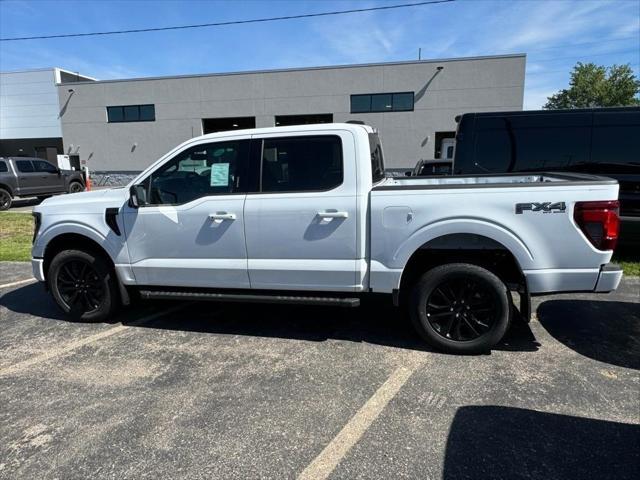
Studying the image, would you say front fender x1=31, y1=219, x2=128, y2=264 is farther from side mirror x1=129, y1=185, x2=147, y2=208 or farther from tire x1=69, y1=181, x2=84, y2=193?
tire x1=69, y1=181, x2=84, y2=193

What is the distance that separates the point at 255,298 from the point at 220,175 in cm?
122

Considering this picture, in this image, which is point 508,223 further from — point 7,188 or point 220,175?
point 7,188

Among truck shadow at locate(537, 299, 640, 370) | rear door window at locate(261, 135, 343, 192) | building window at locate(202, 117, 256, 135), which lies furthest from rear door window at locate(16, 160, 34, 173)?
truck shadow at locate(537, 299, 640, 370)

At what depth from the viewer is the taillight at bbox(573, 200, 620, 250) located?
351 cm

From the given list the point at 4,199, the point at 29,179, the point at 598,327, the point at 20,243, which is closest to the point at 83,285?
the point at 598,327

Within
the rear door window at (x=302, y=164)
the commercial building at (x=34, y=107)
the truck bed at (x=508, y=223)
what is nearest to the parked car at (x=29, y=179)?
the commercial building at (x=34, y=107)

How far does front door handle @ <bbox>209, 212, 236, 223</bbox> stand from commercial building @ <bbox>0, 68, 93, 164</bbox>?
32.2 m

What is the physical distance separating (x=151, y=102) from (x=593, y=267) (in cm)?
2957

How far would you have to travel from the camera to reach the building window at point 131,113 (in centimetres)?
2892

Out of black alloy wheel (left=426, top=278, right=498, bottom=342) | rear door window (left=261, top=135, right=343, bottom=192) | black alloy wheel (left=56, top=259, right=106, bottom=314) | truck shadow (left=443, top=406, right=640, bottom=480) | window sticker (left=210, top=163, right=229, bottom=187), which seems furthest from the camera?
black alloy wheel (left=56, top=259, right=106, bottom=314)

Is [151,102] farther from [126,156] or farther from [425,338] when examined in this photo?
[425,338]

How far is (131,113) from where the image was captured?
29188mm

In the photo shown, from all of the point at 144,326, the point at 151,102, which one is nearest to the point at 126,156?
the point at 151,102

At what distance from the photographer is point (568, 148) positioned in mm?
6789
